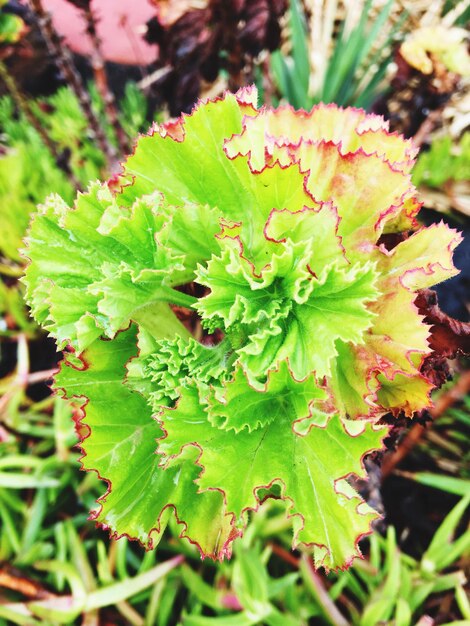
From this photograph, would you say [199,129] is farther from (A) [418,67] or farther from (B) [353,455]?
(A) [418,67]

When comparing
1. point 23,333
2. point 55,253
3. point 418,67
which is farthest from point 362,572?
point 418,67

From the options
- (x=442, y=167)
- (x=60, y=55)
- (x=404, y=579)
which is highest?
(x=60, y=55)

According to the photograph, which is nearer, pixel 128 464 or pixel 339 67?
pixel 128 464

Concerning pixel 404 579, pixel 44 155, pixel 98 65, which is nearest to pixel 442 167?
pixel 98 65

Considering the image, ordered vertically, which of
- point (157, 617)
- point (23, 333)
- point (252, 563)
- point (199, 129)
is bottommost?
point (157, 617)

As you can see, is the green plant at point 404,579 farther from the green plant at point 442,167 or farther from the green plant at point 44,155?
the green plant at point 44,155

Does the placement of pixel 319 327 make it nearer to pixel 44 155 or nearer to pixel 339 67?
pixel 339 67

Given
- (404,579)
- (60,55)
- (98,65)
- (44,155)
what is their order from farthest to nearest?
1. (44,155)
2. (98,65)
3. (60,55)
4. (404,579)

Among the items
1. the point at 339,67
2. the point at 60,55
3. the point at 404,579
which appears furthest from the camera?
the point at 339,67
